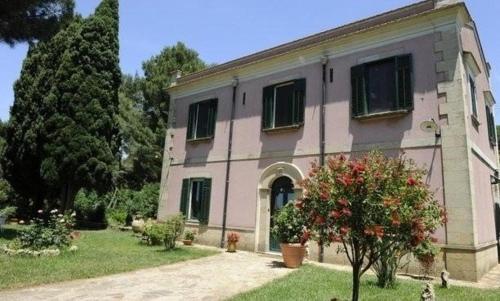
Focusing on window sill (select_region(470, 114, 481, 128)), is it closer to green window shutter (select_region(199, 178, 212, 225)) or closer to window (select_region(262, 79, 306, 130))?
window (select_region(262, 79, 306, 130))

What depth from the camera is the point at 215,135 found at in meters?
15.0

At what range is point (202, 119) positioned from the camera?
15773 millimetres

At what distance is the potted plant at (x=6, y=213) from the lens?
15.3 m

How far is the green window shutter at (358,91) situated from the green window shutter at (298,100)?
1806 mm

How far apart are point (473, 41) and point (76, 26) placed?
61.3ft

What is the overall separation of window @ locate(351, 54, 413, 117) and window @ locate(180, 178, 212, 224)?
21.6 feet

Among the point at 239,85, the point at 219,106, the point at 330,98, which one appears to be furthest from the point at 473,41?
the point at 219,106

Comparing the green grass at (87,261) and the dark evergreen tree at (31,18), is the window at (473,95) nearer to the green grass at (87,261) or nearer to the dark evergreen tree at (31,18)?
the green grass at (87,261)

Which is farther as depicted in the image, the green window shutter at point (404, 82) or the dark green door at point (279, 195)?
the dark green door at point (279, 195)

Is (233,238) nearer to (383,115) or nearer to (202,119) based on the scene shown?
(202,119)

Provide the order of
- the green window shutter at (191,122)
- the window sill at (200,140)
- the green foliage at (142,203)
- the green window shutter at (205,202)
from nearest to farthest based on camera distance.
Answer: the green window shutter at (205,202) → the window sill at (200,140) → the green window shutter at (191,122) → the green foliage at (142,203)

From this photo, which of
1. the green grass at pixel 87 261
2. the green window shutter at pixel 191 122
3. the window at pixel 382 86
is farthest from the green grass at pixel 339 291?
the green window shutter at pixel 191 122

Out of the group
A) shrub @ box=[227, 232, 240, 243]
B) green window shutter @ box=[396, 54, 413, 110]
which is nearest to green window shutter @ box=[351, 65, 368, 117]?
green window shutter @ box=[396, 54, 413, 110]

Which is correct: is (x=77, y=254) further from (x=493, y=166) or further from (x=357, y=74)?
(x=493, y=166)
